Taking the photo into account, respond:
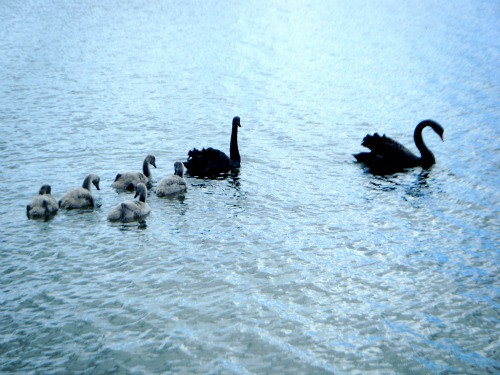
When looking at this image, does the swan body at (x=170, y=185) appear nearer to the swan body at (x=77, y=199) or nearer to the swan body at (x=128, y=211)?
the swan body at (x=128, y=211)

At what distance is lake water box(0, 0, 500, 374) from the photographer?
26.9ft

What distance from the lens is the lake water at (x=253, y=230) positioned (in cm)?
819

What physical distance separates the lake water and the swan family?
195 mm

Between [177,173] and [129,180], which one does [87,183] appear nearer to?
[129,180]

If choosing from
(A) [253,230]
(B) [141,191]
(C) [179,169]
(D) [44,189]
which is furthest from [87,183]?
(A) [253,230]

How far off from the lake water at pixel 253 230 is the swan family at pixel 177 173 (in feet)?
0.64

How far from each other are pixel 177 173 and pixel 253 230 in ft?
7.66

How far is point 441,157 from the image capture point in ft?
53.4

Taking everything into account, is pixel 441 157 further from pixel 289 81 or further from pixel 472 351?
pixel 289 81

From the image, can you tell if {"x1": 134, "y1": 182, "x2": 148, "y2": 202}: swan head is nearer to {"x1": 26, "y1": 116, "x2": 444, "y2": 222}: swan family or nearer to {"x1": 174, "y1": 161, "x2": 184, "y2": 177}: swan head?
{"x1": 26, "y1": 116, "x2": 444, "y2": 222}: swan family

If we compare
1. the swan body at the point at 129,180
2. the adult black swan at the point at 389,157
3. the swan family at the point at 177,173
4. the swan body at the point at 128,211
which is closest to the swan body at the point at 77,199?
the swan family at the point at 177,173

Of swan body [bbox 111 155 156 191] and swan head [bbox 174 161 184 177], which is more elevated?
swan head [bbox 174 161 184 177]

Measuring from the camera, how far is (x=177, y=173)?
13.1m

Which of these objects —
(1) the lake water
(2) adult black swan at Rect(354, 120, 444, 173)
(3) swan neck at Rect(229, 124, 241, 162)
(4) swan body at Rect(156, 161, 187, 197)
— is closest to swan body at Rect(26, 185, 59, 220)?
(1) the lake water
